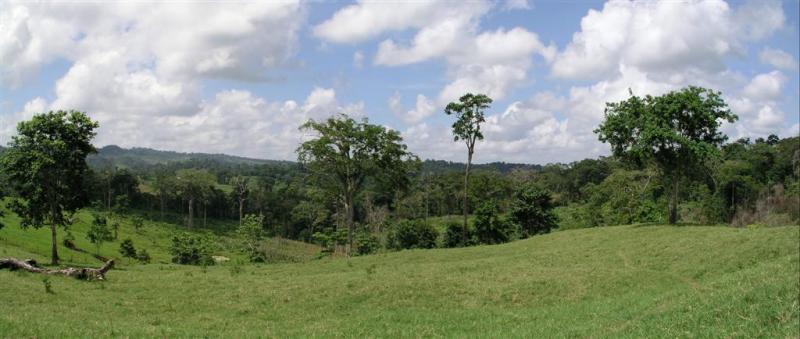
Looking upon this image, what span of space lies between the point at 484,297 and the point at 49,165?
31518 millimetres

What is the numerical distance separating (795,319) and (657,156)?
3317 centimetres

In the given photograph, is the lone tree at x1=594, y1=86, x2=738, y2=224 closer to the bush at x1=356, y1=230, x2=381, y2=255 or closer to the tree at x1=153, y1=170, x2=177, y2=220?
the bush at x1=356, y1=230, x2=381, y2=255

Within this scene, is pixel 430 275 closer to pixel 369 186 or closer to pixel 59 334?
pixel 59 334

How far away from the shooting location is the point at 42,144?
36.9m

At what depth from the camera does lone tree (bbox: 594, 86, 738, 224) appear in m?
38.9

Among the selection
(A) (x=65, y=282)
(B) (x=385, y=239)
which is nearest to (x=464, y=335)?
(A) (x=65, y=282)

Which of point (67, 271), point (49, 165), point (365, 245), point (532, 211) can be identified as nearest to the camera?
point (67, 271)

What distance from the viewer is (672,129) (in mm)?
39406

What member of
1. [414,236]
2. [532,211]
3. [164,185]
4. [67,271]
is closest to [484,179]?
[532,211]

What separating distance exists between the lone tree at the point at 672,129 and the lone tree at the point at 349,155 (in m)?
20.4

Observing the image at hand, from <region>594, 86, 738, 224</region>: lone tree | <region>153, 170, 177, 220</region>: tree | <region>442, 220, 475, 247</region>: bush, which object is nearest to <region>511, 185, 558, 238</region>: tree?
<region>442, 220, 475, 247</region>: bush

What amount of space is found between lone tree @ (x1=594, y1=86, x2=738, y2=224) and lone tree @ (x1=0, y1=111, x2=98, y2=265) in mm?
39495

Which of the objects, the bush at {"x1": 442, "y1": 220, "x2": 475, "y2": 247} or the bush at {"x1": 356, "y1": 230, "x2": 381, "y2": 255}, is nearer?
the bush at {"x1": 442, "y1": 220, "x2": 475, "y2": 247}

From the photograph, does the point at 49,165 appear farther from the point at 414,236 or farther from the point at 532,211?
the point at 532,211
